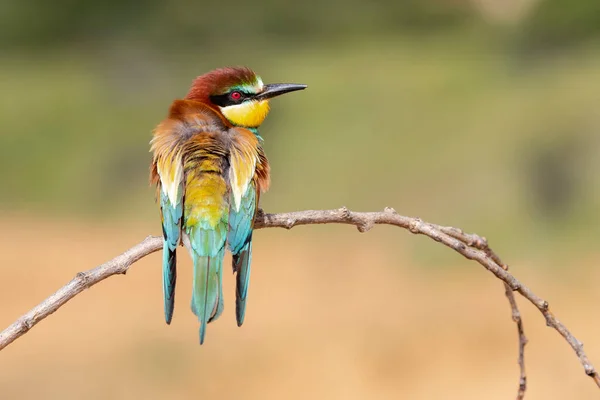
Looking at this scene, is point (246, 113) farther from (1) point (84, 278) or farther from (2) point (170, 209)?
(1) point (84, 278)

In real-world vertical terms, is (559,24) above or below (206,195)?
above

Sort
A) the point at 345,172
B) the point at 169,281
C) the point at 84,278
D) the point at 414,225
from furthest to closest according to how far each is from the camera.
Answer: the point at 345,172 → the point at 169,281 → the point at 414,225 → the point at 84,278

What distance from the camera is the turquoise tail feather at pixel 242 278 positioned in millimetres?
1486

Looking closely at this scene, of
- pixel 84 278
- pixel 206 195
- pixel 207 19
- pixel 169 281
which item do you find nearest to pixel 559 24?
pixel 207 19

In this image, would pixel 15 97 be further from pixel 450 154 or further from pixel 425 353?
pixel 425 353

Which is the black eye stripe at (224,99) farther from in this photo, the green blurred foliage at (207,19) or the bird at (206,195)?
the green blurred foliage at (207,19)

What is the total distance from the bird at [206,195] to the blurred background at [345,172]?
2576 mm

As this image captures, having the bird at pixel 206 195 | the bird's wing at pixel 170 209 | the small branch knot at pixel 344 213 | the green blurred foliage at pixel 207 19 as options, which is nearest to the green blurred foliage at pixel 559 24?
the green blurred foliage at pixel 207 19

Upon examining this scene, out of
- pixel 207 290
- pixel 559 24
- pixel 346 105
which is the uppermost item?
pixel 559 24

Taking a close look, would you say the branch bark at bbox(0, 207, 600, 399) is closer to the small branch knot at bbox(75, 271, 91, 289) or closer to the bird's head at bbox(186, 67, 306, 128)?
the small branch knot at bbox(75, 271, 91, 289)

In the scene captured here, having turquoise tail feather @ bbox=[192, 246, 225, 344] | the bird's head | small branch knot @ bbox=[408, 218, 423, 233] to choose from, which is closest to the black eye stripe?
the bird's head

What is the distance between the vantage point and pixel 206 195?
155 centimetres

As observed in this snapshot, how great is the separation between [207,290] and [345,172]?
447 cm

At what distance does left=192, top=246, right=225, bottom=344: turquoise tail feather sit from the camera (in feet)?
4.73
